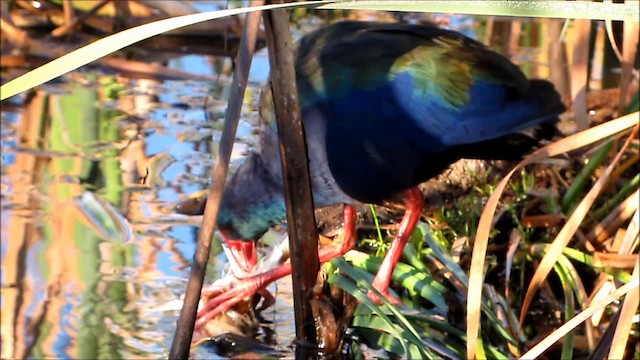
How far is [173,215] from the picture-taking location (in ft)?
8.79

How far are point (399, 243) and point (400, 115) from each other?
0.93 ft

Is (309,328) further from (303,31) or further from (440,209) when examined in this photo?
(303,31)

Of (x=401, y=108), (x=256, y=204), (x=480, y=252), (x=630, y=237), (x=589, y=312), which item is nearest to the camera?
(x=589, y=312)

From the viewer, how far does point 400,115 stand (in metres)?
2.31

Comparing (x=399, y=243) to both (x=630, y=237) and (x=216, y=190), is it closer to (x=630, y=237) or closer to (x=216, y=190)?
(x=630, y=237)

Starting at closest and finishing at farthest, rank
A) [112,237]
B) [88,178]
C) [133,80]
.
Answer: [112,237]
[88,178]
[133,80]

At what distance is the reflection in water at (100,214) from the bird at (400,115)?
0.19 m

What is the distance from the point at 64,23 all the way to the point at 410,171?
2065 millimetres

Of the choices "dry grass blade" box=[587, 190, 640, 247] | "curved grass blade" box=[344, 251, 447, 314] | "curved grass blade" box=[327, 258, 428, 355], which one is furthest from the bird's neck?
"dry grass blade" box=[587, 190, 640, 247]

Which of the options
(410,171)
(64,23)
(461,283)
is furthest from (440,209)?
(64,23)

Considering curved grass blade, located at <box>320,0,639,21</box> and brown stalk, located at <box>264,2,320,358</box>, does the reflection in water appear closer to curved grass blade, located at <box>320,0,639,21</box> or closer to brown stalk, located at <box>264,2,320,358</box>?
brown stalk, located at <box>264,2,320,358</box>

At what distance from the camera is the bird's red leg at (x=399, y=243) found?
2.09 m

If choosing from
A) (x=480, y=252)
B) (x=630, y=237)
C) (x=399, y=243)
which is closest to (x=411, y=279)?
(x=399, y=243)

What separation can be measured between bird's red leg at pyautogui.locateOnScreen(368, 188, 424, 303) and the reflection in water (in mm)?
218
